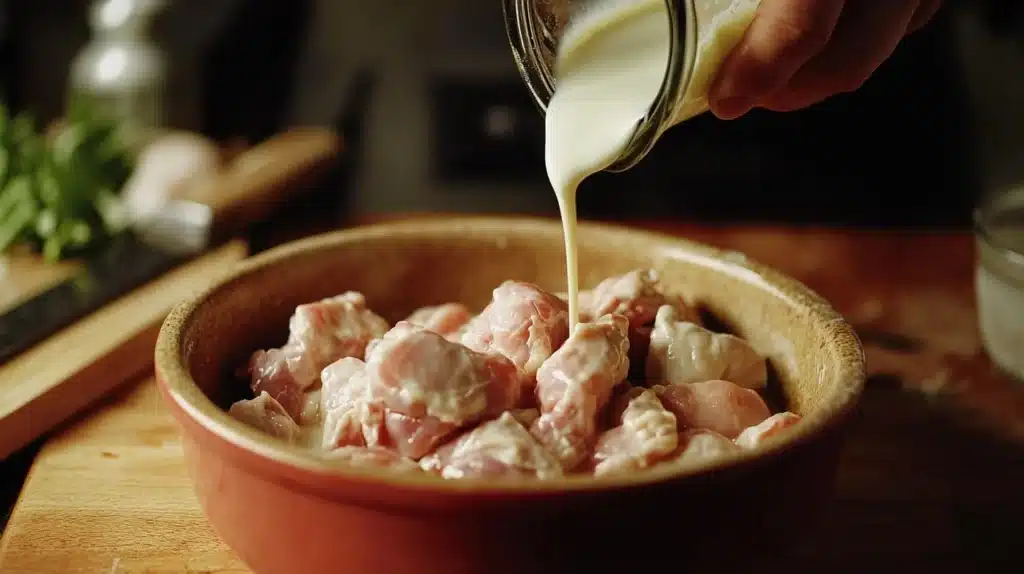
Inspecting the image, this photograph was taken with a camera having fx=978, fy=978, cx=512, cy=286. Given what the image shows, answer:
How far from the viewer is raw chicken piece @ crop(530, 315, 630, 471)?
2.95 feet

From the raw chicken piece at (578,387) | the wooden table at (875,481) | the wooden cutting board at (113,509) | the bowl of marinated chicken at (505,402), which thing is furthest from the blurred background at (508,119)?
the raw chicken piece at (578,387)

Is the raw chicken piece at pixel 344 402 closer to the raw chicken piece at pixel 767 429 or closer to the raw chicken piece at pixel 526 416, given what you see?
the raw chicken piece at pixel 526 416

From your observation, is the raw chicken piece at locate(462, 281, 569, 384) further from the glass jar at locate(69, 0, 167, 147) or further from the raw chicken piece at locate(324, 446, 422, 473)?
the glass jar at locate(69, 0, 167, 147)

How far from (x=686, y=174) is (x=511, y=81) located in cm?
44

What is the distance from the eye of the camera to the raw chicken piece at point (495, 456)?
831 millimetres

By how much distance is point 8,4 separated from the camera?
7.87 ft

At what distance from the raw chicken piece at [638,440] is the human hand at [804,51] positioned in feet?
1.05

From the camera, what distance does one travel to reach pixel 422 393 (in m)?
0.88

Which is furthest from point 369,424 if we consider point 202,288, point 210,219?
point 210,219

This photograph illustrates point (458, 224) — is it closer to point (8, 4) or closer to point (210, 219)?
point (210, 219)

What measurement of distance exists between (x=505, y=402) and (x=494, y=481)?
21 cm

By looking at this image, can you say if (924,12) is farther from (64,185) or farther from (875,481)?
(64,185)

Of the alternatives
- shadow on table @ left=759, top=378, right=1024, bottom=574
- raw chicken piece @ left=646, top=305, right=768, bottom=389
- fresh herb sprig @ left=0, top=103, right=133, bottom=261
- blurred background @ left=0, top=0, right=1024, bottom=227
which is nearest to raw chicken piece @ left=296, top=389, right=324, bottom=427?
raw chicken piece @ left=646, top=305, right=768, bottom=389

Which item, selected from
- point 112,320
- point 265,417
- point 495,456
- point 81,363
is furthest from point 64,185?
point 495,456
